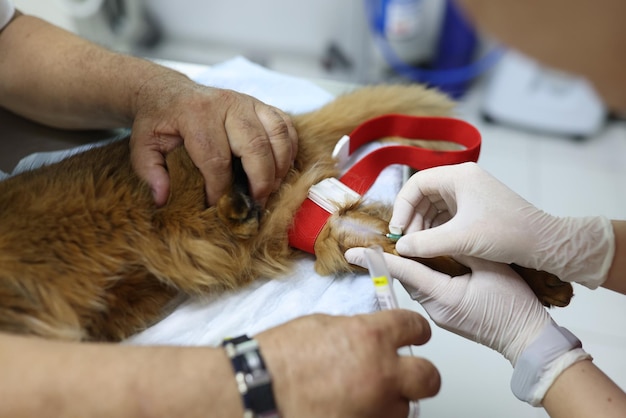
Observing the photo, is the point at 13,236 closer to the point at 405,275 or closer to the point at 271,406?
the point at 271,406

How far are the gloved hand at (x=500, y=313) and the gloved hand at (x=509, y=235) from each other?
0.04 meters

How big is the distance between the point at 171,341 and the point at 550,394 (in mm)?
704

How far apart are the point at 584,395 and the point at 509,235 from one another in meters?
0.31

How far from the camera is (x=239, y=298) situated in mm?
1067

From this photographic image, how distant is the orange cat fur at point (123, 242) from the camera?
946 millimetres

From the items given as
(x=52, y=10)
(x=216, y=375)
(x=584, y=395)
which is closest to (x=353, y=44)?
(x=52, y=10)

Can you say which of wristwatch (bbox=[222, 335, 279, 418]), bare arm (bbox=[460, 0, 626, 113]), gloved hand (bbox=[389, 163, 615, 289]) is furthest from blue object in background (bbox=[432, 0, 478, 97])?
wristwatch (bbox=[222, 335, 279, 418])

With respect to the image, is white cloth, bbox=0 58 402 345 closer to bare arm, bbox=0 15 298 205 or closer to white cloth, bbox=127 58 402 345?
white cloth, bbox=127 58 402 345

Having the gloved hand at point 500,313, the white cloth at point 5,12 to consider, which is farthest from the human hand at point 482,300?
the white cloth at point 5,12

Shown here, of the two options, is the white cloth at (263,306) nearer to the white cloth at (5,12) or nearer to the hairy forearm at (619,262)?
the hairy forearm at (619,262)

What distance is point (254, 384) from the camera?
722mm

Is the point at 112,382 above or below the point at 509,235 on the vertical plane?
below

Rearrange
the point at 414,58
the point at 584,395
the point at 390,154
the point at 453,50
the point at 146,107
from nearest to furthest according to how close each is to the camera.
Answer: the point at 584,395 < the point at 146,107 < the point at 390,154 < the point at 453,50 < the point at 414,58

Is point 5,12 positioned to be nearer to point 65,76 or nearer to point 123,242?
point 65,76
